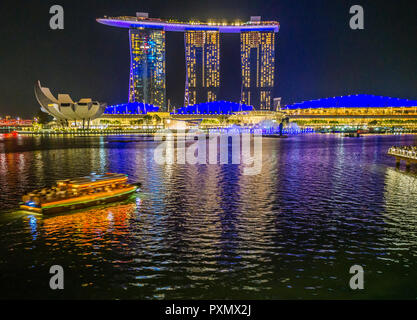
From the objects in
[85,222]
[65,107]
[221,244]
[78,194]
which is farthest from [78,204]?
[65,107]

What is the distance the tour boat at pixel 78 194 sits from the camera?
16281 mm

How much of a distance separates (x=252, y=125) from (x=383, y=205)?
16481 cm

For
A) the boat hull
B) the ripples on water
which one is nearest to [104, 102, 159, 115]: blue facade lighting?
the ripples on water

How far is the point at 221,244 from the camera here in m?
12.5

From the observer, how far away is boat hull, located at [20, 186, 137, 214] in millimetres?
16172

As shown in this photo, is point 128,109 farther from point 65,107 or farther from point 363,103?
point 363,103

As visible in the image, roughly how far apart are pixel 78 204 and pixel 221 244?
26.6 feet

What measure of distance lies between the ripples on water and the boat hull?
42 cm

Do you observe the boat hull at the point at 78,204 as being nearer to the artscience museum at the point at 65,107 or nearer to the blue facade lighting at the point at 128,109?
the artscience museum at the point at 65,107

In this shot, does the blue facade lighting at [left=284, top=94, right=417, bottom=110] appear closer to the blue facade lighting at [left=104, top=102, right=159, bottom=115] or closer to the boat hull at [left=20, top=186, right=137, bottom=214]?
the blue facade lighting at [left=104, top=102, right=159, bottom=115]

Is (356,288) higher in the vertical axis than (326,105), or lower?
lower

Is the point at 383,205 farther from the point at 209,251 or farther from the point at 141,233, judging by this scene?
the point at 141,233

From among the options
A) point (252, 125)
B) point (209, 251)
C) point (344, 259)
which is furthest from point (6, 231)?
point (252, 125)

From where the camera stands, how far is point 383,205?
59.1 feet
